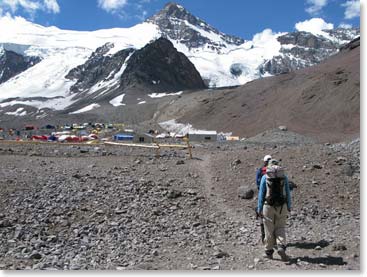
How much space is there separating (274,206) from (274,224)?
38 cm

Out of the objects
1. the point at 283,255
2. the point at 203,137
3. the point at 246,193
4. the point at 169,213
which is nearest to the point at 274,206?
the point at 283,255

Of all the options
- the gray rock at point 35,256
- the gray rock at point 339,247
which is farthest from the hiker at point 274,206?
the gray rock at point 35,256

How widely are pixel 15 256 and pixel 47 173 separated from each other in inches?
260

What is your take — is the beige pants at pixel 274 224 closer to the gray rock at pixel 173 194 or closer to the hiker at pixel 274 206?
the hiker at pixel 274 206

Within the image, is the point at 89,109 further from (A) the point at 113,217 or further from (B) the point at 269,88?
(A) the point at 113,217

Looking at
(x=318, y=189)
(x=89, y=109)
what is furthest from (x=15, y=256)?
(x=89, y=109)

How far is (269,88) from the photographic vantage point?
83.4 metres

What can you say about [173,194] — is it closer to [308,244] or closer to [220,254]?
[220,254]

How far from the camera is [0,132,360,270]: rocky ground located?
10172 mm

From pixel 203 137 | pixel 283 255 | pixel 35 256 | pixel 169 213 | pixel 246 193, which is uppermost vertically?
pixel 203 137

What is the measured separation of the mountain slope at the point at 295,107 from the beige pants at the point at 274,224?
118 ft

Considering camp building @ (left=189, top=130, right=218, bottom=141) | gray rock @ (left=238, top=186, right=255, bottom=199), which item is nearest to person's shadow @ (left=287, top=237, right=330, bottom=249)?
gray rock @ (left=238, top=186, right=255, bottom=199)

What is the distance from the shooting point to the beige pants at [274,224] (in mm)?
9631

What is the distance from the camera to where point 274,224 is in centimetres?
976
